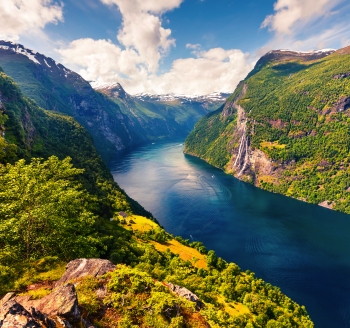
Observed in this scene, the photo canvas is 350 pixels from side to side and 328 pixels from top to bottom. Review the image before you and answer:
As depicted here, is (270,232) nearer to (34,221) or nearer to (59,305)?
(34,221)

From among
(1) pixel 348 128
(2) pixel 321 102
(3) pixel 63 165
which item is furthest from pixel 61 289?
(2) pixel 321 102

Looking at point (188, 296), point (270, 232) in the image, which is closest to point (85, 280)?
point (188, 296)

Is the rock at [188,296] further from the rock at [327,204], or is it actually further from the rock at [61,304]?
the rock at [327,204]

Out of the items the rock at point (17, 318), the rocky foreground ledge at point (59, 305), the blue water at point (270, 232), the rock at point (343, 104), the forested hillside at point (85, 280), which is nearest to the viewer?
the rock at point (17, 318)

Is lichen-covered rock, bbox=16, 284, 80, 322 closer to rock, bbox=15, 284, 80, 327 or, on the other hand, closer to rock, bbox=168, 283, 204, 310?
rock, bbox=15, 284, 80, 327

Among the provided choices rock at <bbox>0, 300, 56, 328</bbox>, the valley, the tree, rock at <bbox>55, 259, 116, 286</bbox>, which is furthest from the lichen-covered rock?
the tree

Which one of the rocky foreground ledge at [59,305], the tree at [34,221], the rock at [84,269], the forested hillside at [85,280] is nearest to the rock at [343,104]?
the forested hillside at [85,280]

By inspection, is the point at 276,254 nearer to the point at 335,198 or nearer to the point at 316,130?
the point at 335,198
